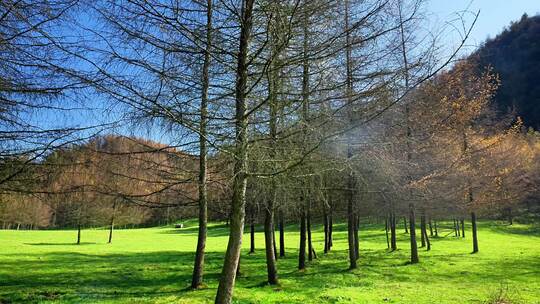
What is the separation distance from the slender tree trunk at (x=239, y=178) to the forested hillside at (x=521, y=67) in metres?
86.6

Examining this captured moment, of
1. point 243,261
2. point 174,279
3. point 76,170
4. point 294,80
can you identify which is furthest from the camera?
point 243,261

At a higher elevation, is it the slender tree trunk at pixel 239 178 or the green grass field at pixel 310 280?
the slender tree trunk at pixel 239 178

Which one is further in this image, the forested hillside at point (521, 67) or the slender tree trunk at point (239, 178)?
the forested hillside at point (521, 67)

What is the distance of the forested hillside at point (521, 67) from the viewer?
7919 centimetres

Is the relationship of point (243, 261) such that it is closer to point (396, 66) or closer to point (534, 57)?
point (396, 66)

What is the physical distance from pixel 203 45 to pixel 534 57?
105 meters

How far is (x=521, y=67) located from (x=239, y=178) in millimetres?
103199

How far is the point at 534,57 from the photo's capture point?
88.4m

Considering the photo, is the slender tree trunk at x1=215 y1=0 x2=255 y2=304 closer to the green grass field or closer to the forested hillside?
the green grass field

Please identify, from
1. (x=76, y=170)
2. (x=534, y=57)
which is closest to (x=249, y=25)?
(x=76, y=170)

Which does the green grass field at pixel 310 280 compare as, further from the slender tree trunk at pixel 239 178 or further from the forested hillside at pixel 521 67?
the forested hillside at pixel 521 67

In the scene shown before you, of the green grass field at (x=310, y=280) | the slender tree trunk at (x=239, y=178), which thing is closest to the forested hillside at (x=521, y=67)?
the green grass field at (x=310, y=280)

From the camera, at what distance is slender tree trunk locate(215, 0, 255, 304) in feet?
13.5

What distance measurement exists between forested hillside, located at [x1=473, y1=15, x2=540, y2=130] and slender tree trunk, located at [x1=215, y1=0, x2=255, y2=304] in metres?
86.6
